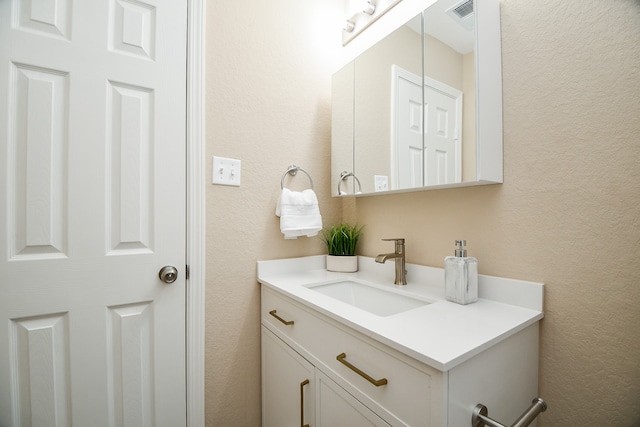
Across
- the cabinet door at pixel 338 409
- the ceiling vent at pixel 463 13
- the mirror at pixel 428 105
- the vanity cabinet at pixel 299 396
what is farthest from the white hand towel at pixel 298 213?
the ceiling vent at pixel 463 13

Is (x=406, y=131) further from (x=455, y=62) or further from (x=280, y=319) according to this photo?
(x=280, y=319)

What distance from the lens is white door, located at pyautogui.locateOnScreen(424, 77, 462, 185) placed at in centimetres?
92

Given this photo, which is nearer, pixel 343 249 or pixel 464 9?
pixel 464 9

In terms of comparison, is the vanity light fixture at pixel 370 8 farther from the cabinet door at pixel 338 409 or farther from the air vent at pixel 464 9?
the cabinet door at pixel 338 409

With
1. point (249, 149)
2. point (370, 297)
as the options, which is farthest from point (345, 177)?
point (370, 297)

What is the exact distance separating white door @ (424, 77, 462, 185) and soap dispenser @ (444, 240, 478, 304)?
0.80 ft

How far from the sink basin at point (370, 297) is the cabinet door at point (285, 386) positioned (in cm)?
28

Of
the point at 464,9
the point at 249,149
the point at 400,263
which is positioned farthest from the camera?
the point at 249,149

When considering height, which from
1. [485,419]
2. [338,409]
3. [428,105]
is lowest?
[338,409]

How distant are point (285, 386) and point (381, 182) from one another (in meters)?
0.88

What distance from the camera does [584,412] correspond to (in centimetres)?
75

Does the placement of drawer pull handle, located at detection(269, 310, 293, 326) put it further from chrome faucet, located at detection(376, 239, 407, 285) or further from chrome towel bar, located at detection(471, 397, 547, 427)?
chrome towel bar, located at detection(471, 397, 547, 427)

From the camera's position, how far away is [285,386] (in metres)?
1.06

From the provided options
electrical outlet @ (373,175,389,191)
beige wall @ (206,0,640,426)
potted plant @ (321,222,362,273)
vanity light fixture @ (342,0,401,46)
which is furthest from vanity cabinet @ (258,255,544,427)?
vanity light fixture @ (342,0,401,46)
